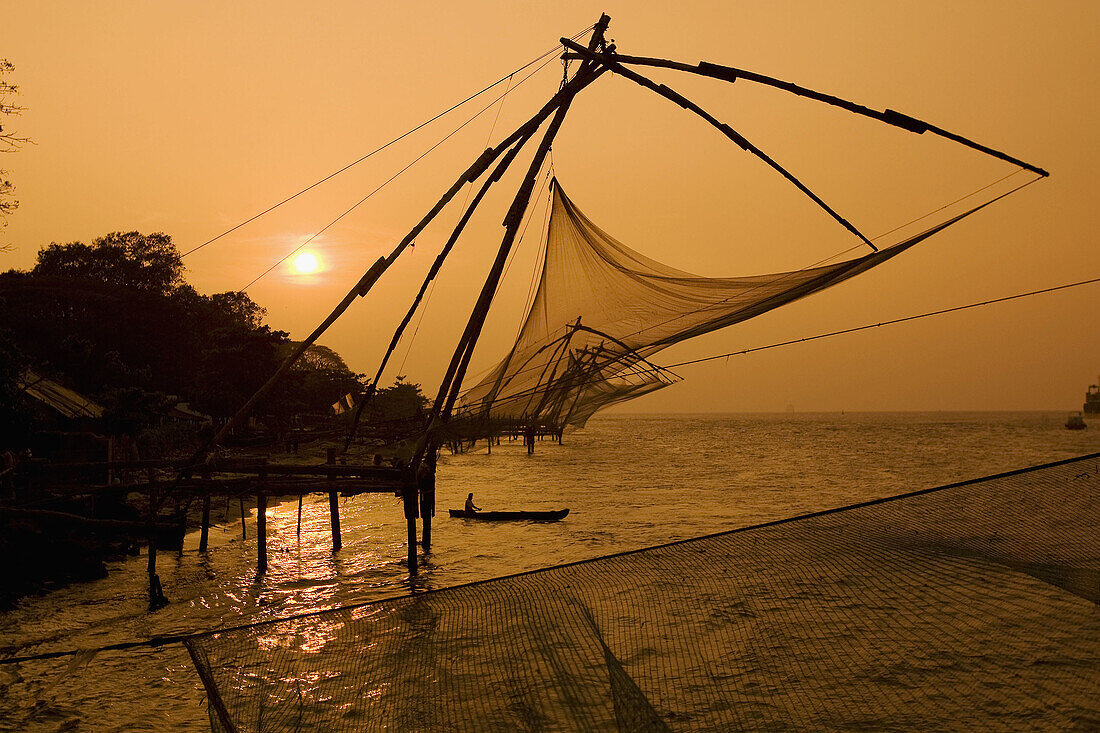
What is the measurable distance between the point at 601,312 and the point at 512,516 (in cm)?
766

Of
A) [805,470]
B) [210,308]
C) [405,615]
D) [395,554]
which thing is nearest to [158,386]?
[210,308]

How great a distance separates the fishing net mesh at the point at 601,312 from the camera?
7005mm

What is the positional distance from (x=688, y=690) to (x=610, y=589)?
87 cm

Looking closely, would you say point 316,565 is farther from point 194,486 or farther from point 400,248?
point 400,248

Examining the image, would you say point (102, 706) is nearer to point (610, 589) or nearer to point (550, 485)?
point (610, 589)

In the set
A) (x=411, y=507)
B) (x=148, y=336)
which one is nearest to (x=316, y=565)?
(x=411, y=507)

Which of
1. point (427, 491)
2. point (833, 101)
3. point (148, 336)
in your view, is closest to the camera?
point (833, 101)

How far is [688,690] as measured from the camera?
17.1 ft

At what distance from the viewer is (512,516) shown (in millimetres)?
16062

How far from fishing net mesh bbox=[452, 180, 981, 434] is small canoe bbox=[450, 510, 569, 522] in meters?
3.35

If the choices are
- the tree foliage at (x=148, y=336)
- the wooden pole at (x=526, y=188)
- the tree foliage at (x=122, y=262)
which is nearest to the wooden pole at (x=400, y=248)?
the wooden pole at (x=526, y=188)

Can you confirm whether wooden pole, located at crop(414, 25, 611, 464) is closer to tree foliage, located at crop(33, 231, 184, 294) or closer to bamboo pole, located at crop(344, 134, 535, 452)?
bamboo pole, located at crop(344, 134, 535, 452)

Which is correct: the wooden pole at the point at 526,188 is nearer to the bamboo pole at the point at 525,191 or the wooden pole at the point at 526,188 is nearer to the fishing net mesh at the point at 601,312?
the bamboo pole at the point at 525,191

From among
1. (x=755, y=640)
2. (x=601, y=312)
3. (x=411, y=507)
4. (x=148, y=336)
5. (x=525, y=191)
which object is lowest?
(x=755, y=640)
